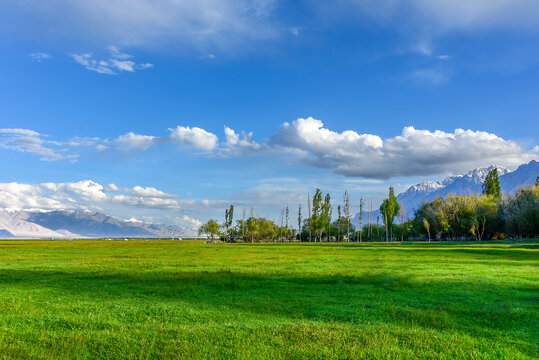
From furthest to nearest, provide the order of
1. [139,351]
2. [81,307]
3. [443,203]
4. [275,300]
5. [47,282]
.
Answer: [443,203], [47,282], [275,300], [81,307], [139,351]

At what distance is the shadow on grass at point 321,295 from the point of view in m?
12.5

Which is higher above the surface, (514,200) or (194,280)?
(514,200)

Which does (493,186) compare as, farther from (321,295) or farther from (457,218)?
(321,295)

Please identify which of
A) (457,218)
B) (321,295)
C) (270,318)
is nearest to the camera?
(270,318)

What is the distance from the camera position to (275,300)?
50.5 ft

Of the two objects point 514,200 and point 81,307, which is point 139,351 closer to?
point 81,307

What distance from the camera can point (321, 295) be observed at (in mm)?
16703

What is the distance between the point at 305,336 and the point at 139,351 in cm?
454

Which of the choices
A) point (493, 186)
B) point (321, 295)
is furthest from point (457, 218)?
point (321, 295)

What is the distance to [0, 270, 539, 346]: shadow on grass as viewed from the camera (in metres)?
12.5

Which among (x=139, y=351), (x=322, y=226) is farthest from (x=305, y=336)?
(x=322, y=226)

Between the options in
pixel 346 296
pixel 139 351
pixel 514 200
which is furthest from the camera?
pixel 514 200

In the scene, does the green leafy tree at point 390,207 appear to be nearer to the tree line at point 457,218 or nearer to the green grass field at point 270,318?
the tree line at point 457,218

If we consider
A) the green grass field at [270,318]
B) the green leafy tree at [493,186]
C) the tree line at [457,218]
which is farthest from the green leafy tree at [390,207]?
the green grass field at [270,318]
